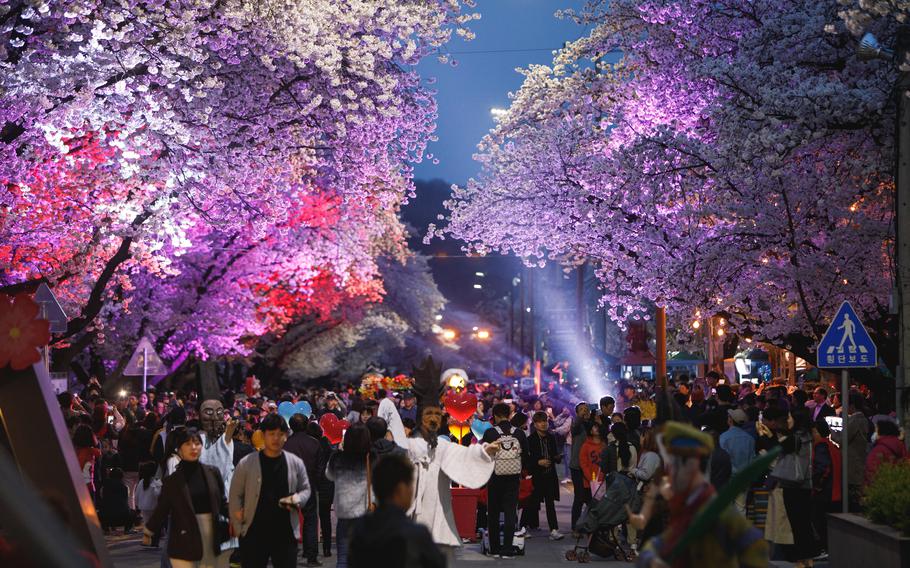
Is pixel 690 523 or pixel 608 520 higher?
pixel 690 523

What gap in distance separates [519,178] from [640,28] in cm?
493

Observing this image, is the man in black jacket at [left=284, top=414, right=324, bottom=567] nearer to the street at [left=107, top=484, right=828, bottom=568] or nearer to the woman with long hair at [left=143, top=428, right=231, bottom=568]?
the street at [left=107, top=484, right=828, bottom=568]

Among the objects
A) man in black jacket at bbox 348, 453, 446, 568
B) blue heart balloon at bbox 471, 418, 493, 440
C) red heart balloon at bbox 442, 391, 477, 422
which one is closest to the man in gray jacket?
man in black jacket at bbox 348, 453, 446, 568

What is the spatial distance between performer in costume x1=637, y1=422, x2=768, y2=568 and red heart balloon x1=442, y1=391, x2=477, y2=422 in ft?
32.1

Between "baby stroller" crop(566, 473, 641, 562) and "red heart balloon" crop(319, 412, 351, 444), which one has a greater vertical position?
"red heart balloon" crop(319, 412, 351, 444)

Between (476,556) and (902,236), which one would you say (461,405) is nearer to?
(476,556)

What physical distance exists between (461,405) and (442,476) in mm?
5722

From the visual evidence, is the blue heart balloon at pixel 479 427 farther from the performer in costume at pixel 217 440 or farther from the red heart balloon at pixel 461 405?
the performer in costume at pixel 217 440

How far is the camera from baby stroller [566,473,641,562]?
569 inches

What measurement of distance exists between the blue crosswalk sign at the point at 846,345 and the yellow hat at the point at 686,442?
7.24 meters

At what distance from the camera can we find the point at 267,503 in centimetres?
987

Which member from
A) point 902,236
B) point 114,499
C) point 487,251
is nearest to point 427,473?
point 902,236

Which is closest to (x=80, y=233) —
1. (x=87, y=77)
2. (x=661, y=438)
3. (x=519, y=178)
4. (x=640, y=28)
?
(x=87, y=77)

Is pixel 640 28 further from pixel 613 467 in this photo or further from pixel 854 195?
pixel 613 467
